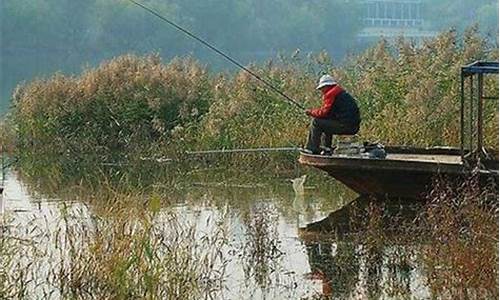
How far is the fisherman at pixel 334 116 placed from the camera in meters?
14.4

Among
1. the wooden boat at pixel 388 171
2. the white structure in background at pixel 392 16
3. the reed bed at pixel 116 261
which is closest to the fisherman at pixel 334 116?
the wooden boat at pixel 388 171

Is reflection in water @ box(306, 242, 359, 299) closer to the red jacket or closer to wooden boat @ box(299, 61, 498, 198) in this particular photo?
wooden boat @ box(299, 61, 498, 198)

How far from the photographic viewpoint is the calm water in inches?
389

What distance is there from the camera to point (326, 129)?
47.5ft

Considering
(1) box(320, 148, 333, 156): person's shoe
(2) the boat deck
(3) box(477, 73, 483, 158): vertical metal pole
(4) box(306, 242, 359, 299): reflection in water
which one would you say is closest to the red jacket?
(1) box(320, 148, 333, 156): person's shoe

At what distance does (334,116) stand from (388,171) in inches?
45.7

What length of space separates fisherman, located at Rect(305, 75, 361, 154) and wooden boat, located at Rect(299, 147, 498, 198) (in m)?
0.32

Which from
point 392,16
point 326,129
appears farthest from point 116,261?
point 392,16

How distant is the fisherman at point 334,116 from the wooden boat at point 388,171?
0.32 metres

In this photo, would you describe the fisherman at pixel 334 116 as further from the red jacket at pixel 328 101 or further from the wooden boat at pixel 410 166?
the wooden boat at pixel 410 166

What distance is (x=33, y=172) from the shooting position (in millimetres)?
18391

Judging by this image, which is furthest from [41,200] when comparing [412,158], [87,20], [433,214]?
[87,20]

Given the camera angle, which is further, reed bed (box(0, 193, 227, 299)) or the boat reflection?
the boat reflection

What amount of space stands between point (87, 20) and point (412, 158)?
30425 mm
